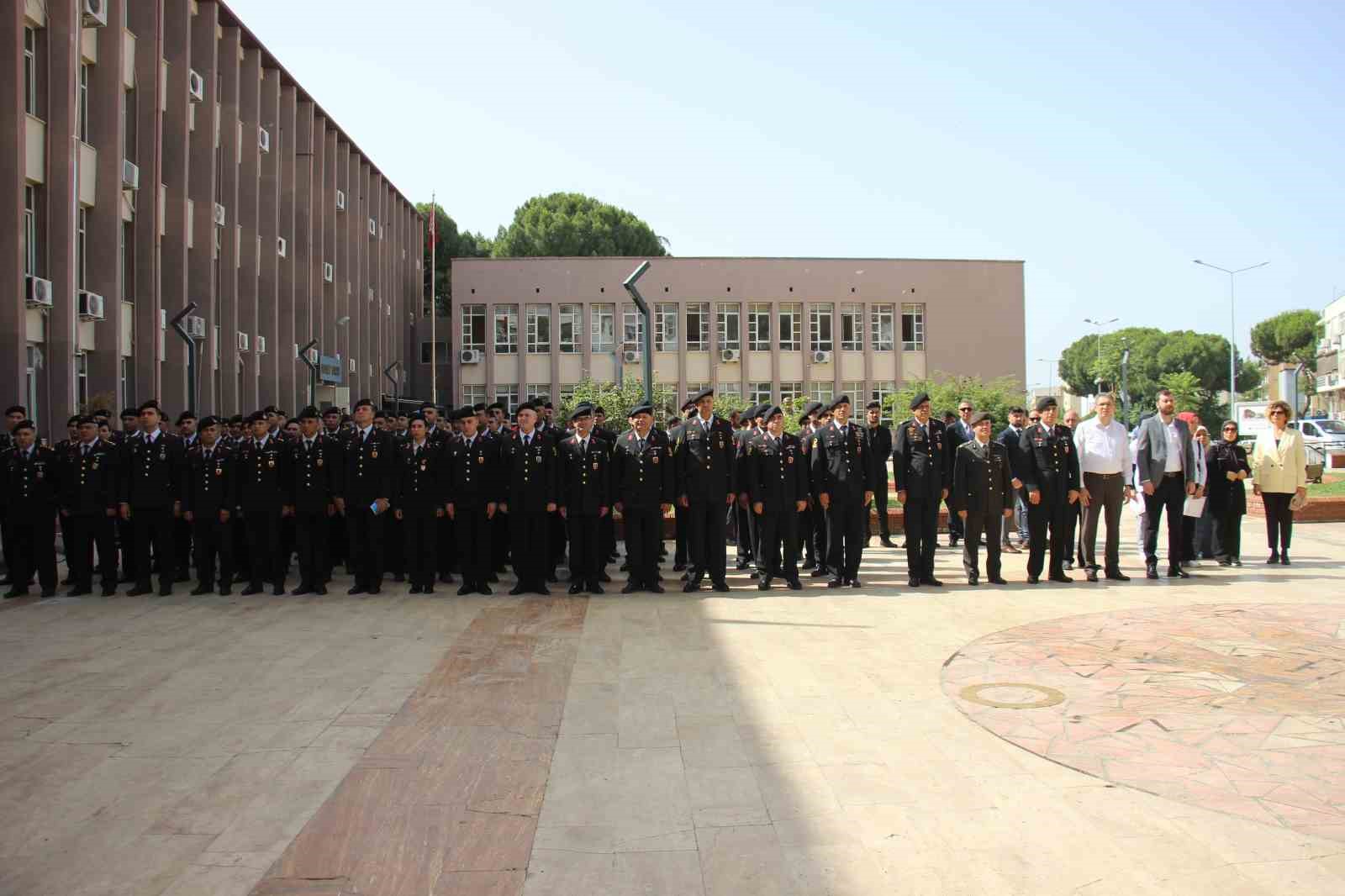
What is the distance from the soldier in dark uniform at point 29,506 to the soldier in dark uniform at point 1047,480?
34.4 ft

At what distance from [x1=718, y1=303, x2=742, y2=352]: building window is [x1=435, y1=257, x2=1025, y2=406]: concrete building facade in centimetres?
5

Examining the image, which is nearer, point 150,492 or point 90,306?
point 150,492

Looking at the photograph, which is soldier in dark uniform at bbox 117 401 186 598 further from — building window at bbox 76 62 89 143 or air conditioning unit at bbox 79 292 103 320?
building window at bbox 76 62 89 143

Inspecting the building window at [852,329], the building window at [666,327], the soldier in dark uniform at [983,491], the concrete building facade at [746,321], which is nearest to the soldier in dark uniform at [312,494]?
the soldier in dark uniform at [983,491]

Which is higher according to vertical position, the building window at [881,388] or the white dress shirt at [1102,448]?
the building window at [881,388]

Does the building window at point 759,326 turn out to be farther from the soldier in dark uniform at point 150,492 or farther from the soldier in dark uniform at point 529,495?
the soldier in dark uniform at point 150,492

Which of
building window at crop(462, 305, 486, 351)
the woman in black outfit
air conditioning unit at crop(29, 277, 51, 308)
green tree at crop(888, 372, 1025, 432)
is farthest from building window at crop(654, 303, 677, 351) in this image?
the woman in black outfit

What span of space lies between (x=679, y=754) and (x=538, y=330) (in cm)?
4355

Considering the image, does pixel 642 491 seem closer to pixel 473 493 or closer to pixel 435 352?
pixel 473 493

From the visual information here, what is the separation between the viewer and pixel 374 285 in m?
45.2

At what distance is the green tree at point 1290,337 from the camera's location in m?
85.8

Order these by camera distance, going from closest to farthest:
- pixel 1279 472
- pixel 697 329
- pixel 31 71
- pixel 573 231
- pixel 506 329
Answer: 1. pixel 1279 472
2. pixel 31 71
3. pixel 697 329
4. pixel 506 329
5. pixel 573 231

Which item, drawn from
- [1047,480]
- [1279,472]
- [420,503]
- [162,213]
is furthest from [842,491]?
[162,213]

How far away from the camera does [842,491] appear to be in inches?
442
